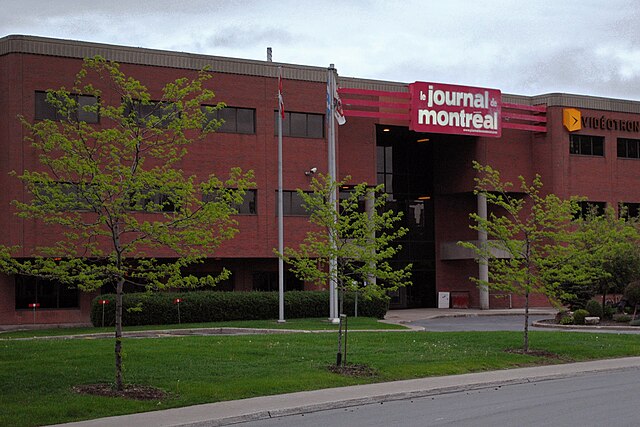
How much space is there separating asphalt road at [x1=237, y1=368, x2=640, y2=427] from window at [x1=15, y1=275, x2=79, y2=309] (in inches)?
1048

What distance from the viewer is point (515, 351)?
24297mm

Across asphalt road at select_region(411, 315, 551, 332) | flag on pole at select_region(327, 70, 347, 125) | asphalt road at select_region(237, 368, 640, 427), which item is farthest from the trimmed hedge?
asphalt road at select_region(237, 368, 640, 427)

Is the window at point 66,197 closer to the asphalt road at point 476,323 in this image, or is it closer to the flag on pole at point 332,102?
the flag on pole at point 332,102

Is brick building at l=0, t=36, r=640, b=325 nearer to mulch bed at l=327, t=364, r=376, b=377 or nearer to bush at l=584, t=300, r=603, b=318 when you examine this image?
bush at l=584, t=300, r=603, b=318

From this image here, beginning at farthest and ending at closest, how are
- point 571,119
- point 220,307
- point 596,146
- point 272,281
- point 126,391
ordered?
point 596,146 → point 571,119 → point 272,281 → point 220,307 → point 126,391

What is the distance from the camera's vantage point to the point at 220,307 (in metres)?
38.6

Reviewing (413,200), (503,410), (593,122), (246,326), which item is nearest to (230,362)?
(503,410)

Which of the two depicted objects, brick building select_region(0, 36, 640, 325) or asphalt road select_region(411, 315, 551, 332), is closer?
asphalt road select_region(411, 315, 551, 332)

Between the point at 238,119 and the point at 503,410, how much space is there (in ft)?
99.0

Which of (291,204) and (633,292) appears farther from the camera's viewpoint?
(291,204)

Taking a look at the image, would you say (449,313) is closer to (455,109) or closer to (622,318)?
(455,109)

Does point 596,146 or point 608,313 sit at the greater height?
point 596,146

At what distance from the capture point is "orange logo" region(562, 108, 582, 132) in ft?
177

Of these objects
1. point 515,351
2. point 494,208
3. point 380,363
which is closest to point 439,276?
point 494,208
